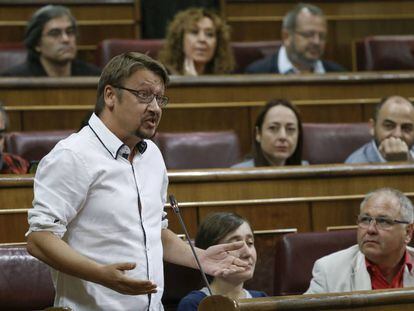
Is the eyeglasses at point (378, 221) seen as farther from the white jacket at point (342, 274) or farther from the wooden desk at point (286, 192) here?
the wooden desk at point (286, 192)

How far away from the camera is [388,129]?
146cm

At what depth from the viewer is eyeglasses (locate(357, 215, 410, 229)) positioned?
1.12 metres

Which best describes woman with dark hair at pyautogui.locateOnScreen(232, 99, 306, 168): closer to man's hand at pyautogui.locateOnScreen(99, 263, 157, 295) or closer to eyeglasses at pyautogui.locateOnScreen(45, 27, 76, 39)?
eyeglasses at pyautogui.locateOnScreen(45, 27, 76, 39)

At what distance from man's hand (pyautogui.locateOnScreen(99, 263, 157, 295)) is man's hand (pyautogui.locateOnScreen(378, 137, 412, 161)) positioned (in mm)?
745

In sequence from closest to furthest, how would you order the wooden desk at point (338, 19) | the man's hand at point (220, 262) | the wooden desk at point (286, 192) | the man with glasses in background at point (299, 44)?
the man's hand at point (220, 262) < the wooden desk at point (286, 192) < the man with glasses in background at point (299, 44) < the wooden desk at point (338, 19)

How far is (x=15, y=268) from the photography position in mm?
993

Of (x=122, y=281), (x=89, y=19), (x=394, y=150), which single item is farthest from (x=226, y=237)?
(x=89, y=19)

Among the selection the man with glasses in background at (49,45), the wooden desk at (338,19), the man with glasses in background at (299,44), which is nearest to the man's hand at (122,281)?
the man with glasses in background at (49,45)

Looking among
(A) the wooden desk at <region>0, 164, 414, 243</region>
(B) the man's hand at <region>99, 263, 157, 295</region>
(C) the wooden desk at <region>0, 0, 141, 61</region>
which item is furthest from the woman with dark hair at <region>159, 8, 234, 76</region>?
(B) the man's hand at <region>99, 263, 157, 295</region>

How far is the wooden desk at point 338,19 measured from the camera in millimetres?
2023

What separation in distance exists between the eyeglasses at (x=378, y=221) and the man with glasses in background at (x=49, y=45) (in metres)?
0.70

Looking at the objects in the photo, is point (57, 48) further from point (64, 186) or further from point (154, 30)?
point (64, 186)

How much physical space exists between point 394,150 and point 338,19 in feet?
2.23

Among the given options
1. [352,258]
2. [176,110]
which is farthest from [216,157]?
[352,258]
